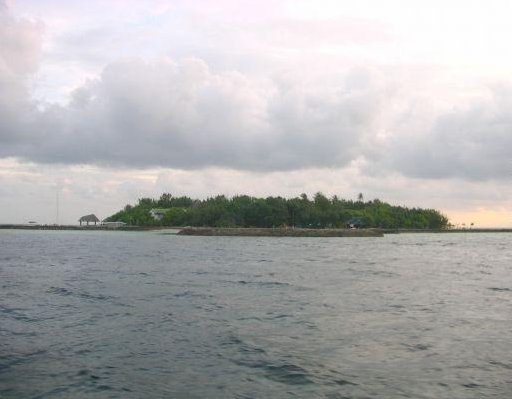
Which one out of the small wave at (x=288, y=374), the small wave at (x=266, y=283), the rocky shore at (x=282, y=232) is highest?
the rocky shore at (x=282, y=232)

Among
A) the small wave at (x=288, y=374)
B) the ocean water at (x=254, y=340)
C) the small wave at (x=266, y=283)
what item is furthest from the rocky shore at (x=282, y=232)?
the small wave at (x=288, y=374)

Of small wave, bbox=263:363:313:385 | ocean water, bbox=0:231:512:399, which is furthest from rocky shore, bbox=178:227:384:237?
small wave, bbox=263:363:313:385

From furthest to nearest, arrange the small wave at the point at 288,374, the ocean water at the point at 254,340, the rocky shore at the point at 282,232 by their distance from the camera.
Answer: the rocky shore at the point at 282,232
the small wave at the point at 288,374
the ocean water at the point at 254,340

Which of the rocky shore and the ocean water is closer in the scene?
the ocean water

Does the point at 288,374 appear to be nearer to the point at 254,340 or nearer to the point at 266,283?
the point at 254,340

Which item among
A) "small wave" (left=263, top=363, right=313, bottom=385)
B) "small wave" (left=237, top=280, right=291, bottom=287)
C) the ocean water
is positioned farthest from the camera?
"small wave" (left=237, top=280, right=291, bottom=287)

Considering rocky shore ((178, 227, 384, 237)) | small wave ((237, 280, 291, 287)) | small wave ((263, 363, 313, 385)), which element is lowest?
small wave ((263, 363, 313, 385))

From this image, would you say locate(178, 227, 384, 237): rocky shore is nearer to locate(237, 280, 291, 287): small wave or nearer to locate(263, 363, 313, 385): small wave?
locate(237, 280, 291, 287): small wave

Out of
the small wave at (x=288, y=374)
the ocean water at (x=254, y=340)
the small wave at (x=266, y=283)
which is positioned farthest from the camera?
the small wave at (x=266, y=283)

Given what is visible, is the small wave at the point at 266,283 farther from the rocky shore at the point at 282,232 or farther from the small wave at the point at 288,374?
the rocky shore at the point at 282,232

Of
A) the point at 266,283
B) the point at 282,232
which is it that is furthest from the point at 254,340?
the point at 282,232

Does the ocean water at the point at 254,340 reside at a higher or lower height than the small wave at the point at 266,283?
lower

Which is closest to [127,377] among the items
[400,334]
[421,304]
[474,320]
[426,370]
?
[426,370]

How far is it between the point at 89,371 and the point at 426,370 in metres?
9.49
